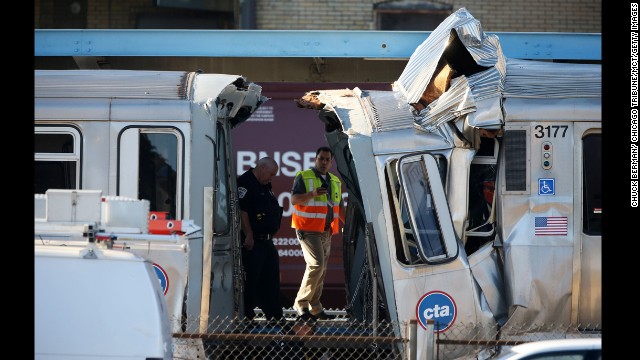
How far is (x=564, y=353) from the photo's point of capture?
6.61 m

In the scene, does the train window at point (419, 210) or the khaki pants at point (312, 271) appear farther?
the khaki pants at point (312, 271)

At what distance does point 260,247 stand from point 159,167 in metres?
1.77

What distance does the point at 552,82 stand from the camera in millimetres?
8664

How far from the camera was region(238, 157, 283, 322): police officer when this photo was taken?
32.5 ft

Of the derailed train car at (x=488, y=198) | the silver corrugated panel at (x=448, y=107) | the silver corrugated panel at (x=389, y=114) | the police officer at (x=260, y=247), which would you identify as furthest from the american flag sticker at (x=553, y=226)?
the police officer at (x=260, y=247)

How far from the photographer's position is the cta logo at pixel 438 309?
27.6ft

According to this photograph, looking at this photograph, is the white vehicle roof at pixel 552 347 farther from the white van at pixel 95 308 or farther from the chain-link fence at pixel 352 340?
the white van at pixel 95 308

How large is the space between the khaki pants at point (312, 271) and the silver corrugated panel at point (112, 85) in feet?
7.40

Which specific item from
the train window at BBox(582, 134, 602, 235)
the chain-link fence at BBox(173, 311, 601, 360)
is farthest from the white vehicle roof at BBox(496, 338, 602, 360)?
the train window at BBox(582, 134, 602, 235)

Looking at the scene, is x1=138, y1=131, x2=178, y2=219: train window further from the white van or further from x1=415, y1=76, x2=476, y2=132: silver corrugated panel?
the white van

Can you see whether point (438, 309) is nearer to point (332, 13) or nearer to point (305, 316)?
point (305, 316)

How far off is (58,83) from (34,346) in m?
3.45
